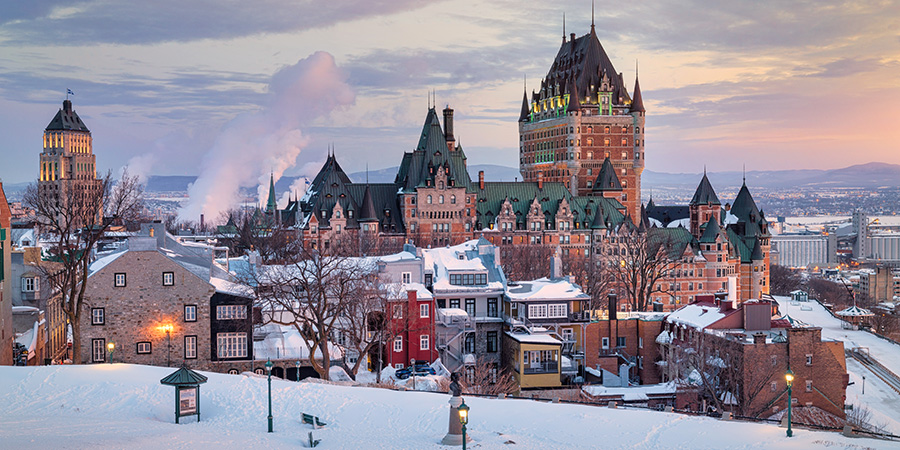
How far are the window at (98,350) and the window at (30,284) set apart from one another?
16943 millimetres

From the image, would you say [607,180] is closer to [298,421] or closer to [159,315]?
[159,315]

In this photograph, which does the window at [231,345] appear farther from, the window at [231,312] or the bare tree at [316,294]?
the bare tree at [316,294]

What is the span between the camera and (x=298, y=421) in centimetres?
3384

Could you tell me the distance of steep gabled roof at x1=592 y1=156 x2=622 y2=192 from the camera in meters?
133

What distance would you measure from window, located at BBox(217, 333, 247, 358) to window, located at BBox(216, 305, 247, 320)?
0.84 meters

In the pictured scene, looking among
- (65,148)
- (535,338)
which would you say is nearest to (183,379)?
(535,338)

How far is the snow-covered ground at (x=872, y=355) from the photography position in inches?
2370

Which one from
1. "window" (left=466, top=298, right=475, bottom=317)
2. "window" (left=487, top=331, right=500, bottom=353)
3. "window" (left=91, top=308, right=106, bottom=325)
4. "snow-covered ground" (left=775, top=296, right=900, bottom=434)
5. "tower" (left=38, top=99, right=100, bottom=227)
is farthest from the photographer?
"tower" (left=38, top=99, right=100, bottom=227)

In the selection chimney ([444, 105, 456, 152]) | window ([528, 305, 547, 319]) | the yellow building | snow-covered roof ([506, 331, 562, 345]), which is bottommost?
the yellow building

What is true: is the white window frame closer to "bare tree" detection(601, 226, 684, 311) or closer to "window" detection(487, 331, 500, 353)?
"window" detection(487, 331, 500, 353)

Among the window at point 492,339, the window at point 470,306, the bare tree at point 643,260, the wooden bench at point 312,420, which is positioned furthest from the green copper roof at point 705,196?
the wooden bench at point 312,420

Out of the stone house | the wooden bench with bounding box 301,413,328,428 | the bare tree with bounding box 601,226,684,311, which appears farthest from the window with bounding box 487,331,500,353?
the bare tree with bounding box 601,226,684,311

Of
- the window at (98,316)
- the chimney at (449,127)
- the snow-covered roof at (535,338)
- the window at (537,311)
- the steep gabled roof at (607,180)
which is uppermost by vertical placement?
the chimney at (449,127)

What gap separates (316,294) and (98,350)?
35.8 feet
